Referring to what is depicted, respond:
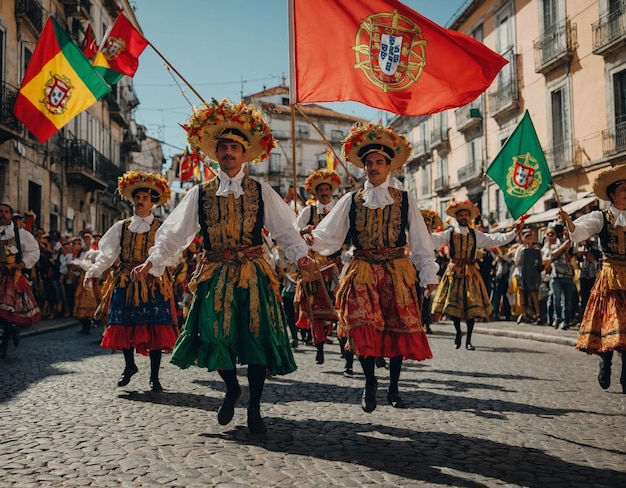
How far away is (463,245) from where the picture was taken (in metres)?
9.98

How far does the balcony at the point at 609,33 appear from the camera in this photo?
2069cm

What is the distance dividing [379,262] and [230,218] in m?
1.36

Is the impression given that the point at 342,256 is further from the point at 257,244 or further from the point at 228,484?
the point at 228,484

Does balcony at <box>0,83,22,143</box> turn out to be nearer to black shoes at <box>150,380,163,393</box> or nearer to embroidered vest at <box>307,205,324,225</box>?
embroidered vest at <box>307,205,324,225</box>

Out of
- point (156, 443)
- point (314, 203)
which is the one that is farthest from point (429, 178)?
point (156, 443)

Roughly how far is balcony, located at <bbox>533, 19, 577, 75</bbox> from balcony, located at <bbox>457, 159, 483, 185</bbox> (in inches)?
265

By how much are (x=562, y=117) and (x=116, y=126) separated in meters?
24.5

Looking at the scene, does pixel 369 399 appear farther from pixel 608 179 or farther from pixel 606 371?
pixel 608 179

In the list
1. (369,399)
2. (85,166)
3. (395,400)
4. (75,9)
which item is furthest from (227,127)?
(75,9)

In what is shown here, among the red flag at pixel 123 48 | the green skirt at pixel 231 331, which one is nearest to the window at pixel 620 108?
the red flag at pixel 123 48

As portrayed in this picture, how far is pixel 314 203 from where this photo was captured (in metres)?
9.52

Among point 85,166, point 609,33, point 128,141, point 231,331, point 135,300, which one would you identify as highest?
point 128,141

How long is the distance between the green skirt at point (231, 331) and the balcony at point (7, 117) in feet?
55.6

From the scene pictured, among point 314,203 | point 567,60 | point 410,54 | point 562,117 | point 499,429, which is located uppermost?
point 567,60
